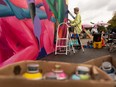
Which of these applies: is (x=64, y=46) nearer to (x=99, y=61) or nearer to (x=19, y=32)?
(x=19, y=32)

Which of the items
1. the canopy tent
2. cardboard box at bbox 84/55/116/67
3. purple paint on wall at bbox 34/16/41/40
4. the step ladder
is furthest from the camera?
the step ladder

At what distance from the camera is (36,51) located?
9.37 m

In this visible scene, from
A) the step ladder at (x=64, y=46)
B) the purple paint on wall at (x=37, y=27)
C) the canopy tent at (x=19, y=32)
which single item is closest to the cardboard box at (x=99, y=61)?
the canopy tent at (x=19, y=32)

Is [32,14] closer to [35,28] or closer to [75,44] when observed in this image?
[35,28]

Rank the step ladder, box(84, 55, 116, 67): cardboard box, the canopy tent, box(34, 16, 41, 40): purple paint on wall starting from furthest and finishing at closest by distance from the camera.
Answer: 1. the step ladder
2. box(34, 16, 41, 40): purple paint on wall
3. the canopy tent
4. box(84, 55, 116, 67): cardboard box

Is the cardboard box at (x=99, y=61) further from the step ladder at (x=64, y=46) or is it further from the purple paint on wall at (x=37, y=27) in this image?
the step ladder at (x=64, y=46)

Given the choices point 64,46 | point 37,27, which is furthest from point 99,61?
point 64,46

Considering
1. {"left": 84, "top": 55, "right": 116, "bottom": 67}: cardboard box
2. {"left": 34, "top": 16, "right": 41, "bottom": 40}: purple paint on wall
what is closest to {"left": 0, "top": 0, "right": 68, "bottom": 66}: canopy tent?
Result: {"left": 34, "top": 16, "right": 41, "bottom": 40}: purple paint on wall

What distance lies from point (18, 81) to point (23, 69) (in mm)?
477

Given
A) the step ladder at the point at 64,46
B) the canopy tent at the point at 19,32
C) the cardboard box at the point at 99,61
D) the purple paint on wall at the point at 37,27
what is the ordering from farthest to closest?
the step ladder at the point at 64,46, the purple paint on wall at the point at 37,27, the canopy tent at the point at 19,32, the cardboard box at the point at 99,61

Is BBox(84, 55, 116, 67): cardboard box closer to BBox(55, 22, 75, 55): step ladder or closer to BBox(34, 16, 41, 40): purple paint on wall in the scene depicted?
BBox(34, 16, 41, 40): purple paint on wall

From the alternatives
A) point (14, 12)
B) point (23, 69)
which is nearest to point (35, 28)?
point (14, 12)

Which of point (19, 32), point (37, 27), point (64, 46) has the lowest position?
point (64, 46)

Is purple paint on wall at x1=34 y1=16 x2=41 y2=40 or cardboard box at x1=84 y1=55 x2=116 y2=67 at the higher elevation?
purple paint on wall at x1=34 y1=16 x2=41 y2=40
